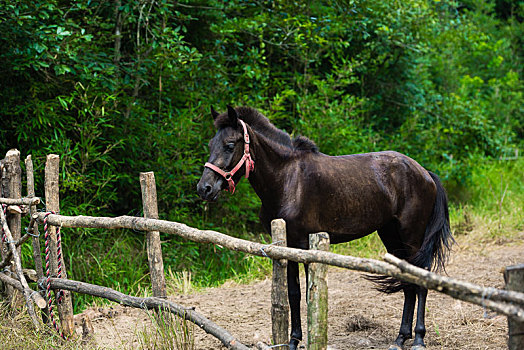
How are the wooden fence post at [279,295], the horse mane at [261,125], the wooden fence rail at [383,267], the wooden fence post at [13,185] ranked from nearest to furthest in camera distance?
the wooden fence rail at [383,267] < the wooden fence post at [279,295] < the horse mane at [261,125] < the wooden fence post at [13,185]

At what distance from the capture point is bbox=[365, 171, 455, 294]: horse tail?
14.7 feet

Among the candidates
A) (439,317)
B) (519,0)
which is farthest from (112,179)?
(519,0)

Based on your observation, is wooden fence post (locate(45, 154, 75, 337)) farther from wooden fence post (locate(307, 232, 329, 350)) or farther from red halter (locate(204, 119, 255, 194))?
wooden fence post (locate(307, 232, 329, 350))

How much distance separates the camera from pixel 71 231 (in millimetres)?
6434

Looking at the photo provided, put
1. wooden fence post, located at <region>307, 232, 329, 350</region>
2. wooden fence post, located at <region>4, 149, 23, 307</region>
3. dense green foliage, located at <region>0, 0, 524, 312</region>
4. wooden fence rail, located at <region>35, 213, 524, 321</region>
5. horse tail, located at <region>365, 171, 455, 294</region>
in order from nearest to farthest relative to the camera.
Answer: wooden fence rail, located at <region>35, 213, 524, 321</region>
wooden fence post, located at <region>307, 232, 329, 350</region>
horse tail, located at <region>365, 171, 455, 294</region>
wooden fence post, located at <region>4, 149, 23, 307</region>
dense green foliage, located at <region>0, 0, 524, 312</region>

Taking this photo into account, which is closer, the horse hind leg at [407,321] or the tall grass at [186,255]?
the horse hind leg at [407,321]

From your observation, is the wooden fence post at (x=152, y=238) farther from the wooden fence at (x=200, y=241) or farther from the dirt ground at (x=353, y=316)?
the dirt ground at (x=353, y=316)

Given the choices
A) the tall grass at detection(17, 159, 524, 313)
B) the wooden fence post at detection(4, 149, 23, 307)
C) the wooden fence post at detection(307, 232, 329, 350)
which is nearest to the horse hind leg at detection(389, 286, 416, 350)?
the wooden fence post at detection(307, 232, 329, 350)

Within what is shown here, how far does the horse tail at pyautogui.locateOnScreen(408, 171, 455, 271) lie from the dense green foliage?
3.31m

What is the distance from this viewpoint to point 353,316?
198 inches

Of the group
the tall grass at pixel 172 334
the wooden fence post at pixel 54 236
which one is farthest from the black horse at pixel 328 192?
the wooden fence post at pixel 54 236

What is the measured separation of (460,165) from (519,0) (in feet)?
31.6

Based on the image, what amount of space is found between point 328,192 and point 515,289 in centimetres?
235

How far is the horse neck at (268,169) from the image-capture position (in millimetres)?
4277
